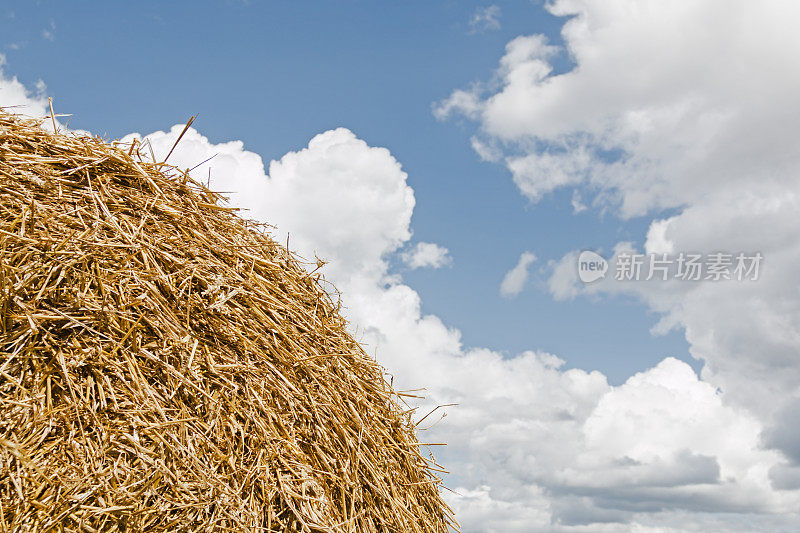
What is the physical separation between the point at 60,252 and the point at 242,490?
103cm

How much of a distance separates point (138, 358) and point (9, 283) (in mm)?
479

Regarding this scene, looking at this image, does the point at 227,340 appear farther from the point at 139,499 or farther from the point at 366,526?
the point at 366,526

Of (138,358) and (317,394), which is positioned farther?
(317,394)

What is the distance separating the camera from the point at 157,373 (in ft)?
8.80

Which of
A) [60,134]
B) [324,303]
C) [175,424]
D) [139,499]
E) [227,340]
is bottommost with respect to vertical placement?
[139,499]

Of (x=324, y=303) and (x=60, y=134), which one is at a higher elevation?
(x=60, y=134)

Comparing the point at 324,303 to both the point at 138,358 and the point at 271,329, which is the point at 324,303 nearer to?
the point at 271,329

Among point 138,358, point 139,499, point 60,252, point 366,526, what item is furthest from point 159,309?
point 366,526

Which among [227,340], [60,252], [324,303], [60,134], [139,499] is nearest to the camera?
[139,499]

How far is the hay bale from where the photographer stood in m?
2.46

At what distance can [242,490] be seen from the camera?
2.68 m

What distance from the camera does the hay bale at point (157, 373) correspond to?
96.7 inches

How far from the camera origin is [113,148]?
320 centimetres

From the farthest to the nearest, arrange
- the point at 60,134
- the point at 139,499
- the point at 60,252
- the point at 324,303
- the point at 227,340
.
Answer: the point at 324,303, the point at 60,134, the point at 227,340, the point at 60,252, the point at 139,499
